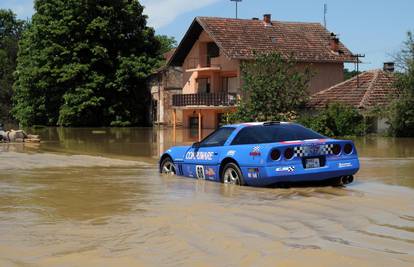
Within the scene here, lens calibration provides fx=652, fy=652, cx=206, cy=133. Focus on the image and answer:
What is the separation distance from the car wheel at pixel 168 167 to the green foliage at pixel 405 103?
18194 millimetres

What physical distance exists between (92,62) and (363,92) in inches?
1021

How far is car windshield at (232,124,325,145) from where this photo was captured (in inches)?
452

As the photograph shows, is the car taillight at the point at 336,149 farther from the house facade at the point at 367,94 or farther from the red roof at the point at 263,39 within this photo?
the red roof at the point at 263,39

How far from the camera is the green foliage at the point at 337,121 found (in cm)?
3105

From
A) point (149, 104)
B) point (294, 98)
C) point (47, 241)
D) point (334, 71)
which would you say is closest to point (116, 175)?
point (47, 241)

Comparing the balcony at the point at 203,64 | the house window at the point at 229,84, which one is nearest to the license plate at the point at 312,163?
the house window at the point at 229,84

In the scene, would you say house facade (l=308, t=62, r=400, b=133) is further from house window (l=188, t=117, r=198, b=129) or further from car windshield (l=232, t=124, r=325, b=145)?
car windshield (l=232, t=124, r=325, b=145)

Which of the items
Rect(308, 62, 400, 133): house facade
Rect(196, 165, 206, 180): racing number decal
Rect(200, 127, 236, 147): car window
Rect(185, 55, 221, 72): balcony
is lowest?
Rect(196, 165, 206, 180): racing number decal

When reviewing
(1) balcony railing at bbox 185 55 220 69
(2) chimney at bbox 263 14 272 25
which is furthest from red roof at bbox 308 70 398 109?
(2) chimney at bbox 263 14 272 25

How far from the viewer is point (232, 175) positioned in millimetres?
11500

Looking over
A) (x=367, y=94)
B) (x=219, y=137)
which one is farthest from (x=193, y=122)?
(x=219, y=137)

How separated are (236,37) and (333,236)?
3777 centimetres

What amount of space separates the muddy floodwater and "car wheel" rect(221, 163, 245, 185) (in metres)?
0.32

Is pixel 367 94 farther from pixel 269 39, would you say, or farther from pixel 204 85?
pixel 204 85
